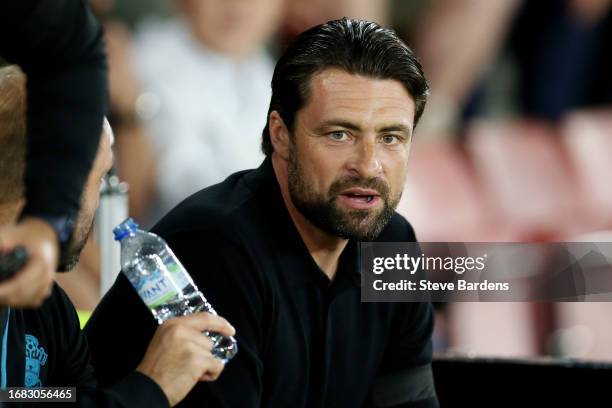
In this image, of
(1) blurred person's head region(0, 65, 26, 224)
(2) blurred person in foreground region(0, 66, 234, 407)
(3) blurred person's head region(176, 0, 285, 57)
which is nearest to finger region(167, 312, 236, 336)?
(2) blurred person in foreground region(0, 66, 234, 407)

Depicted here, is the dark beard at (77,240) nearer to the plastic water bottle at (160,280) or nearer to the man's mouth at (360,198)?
the plastic water bottle at (160,280)

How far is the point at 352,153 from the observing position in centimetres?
174

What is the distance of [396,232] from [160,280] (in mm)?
606

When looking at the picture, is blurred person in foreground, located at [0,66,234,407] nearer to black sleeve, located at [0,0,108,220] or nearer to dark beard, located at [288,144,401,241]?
black sleeve, located at [0,0,108,220]

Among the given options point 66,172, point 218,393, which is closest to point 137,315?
point 218,393

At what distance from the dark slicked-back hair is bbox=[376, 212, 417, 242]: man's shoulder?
9.7 inches

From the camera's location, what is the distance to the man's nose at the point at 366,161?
1.71 metres

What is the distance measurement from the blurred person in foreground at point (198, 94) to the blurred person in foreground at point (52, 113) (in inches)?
82.2

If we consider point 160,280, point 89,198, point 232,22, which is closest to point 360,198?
point 160,280

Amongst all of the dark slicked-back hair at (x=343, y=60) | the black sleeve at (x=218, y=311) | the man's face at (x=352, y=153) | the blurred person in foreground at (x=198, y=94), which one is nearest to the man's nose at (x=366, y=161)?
the man's face at (x=352, y=153)

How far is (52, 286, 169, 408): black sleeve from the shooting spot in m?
1.41

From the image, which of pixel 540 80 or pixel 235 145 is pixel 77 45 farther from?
pixel 540 80

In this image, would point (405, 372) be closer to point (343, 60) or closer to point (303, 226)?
point (303, 226)

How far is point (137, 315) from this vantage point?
1.70 m
